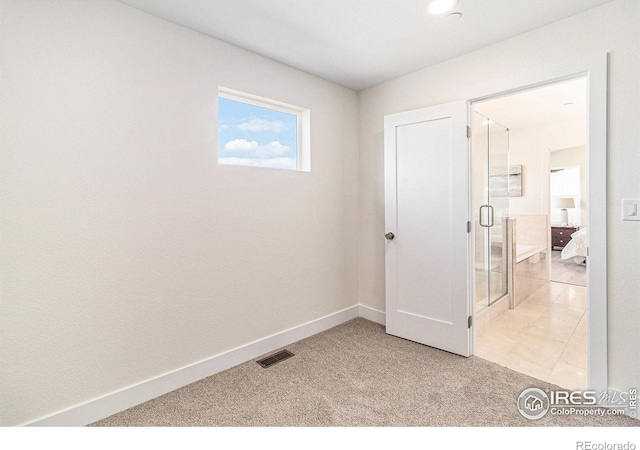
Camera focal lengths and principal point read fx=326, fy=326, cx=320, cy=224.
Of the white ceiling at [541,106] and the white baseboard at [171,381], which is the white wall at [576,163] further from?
the white baseboard at [171,381]

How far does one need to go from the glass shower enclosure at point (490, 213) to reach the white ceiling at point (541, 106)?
31cm

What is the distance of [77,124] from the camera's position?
6.02 ft

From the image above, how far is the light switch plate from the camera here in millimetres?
1877

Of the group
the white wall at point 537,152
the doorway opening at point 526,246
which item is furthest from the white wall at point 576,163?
the white wall at point 537,152

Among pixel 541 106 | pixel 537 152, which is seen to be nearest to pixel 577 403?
pixel 541 106

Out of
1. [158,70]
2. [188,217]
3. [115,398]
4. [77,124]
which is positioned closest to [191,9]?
[158,70]

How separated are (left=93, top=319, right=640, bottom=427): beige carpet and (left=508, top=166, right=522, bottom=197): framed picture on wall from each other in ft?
12.5

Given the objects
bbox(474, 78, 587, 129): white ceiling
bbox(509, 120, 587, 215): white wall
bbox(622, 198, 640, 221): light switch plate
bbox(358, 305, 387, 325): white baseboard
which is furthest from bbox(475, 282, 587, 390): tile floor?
bbox(474, 78, 587, 129): white ceiling

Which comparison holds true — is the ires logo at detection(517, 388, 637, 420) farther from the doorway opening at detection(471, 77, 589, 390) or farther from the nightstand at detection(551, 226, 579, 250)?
the nightstand at detection(551, 226, 579, 250)

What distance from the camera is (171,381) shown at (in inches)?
86.0

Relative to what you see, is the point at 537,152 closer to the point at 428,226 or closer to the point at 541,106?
the point at 541,106

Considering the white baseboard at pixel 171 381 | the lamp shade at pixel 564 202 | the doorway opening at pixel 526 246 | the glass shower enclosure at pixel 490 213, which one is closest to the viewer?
the white baseboard at pixel 171 381

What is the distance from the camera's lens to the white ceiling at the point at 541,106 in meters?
3.62
